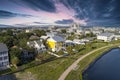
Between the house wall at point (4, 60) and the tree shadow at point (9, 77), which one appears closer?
the tree shadow at point (9, 77)

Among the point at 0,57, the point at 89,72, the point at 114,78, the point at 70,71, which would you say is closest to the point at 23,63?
the point at 0,57

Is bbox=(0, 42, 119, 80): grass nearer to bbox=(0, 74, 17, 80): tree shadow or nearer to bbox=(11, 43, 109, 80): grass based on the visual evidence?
bbox=(11, 43, 109, 80): grass

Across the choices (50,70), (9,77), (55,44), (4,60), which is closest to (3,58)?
(4,60)

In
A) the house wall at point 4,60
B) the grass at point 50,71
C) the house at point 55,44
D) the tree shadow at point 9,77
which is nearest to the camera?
the tree shadow at point 9,77

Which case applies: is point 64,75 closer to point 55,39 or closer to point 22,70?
point 22,70

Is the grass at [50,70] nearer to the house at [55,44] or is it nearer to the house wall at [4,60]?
the house wall at [4,60]

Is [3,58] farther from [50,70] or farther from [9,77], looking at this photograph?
[50,70]

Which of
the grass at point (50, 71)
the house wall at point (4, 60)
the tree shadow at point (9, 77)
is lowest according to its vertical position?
the tree shadow at point (9, 77)

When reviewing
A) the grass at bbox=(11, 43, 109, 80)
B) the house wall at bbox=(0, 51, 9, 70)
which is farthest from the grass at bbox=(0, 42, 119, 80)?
the house wall at bbox=(0, 51, 9, 70)

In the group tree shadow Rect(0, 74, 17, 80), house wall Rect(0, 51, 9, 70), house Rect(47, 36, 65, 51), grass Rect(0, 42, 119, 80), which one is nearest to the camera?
tree shadow Rect(0, 74, 17, 80)

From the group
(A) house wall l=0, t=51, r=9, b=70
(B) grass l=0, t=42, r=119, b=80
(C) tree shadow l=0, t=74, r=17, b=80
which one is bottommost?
(C) tree shadow l=0, t=74, r=17, b=80

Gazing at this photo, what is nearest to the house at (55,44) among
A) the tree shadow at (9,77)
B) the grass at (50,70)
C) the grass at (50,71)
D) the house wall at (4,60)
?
the grass at (50,70)
